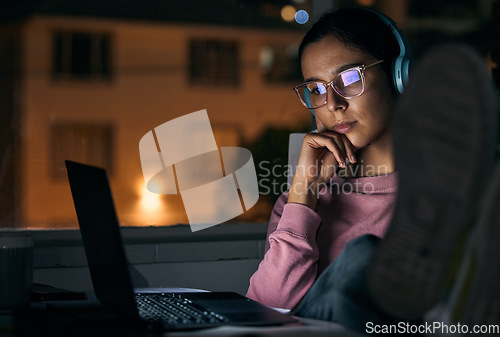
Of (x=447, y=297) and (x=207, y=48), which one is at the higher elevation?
(x=207, y=48)

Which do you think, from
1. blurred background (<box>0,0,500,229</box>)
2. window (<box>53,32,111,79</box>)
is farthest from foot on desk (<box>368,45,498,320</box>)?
window (<box>53,32,111,79</box>)

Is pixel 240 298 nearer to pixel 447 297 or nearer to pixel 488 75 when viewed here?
pixel 447 297

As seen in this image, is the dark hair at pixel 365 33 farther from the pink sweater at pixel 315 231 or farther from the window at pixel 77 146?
the window at pixel 77 146

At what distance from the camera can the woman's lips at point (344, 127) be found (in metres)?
1.53

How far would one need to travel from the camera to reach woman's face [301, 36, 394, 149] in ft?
4.90

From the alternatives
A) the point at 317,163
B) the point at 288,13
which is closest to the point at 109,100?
the point at 288,13

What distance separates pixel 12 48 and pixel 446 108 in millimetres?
1539

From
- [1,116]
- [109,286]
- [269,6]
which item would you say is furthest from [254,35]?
[109,286]

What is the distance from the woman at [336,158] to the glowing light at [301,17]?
2.01 ft

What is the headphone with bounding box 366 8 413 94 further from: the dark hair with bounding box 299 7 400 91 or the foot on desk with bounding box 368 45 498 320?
the foot on desk with bounding box 368 45 498 320

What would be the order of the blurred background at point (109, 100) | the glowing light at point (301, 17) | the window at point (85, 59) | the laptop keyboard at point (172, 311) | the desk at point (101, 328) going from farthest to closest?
the glowing light at point (301, 17) < the window at point (85, 59) < the blurred background at point (109, 100) < the laptop keyboard at point (172, 311) < the desk at point (101, 328)

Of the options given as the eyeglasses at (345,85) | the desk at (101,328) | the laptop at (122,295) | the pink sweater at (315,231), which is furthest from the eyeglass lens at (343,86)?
the desk at (101,328)

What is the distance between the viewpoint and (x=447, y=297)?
734mm

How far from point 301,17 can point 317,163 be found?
860mm
